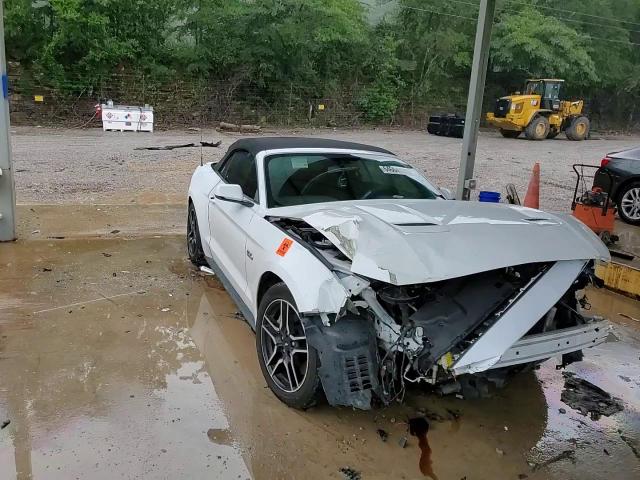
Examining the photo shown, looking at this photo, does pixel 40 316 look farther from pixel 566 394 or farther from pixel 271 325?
pixel 566 394

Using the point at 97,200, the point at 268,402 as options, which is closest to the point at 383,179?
the point at 268,402

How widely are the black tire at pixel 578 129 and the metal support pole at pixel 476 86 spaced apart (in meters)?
20.6

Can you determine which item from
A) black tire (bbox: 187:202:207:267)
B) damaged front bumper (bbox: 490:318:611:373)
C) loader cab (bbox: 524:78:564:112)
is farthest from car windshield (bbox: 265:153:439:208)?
loader cab (bbox: 524:78:564:112)

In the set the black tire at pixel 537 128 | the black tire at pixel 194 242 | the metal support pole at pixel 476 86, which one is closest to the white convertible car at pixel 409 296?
the black tire at pixel 194 242

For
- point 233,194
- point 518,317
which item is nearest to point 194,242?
point 233,194

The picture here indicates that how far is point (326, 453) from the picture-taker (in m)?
3.04

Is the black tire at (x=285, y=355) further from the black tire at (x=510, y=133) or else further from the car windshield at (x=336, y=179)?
the black tire at (x=510, y=133)

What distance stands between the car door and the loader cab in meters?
22.0

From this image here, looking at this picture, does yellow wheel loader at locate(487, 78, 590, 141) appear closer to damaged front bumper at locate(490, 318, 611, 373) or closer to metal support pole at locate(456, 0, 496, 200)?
metal support pole at locate(456, 0, 496, 200)

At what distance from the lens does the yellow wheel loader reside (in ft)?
77.5

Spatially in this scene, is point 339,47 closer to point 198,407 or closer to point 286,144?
point 286,144

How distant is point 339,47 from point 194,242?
82.2 ft

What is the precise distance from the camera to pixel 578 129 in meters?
25.3

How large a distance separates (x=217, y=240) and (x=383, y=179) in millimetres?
1504
